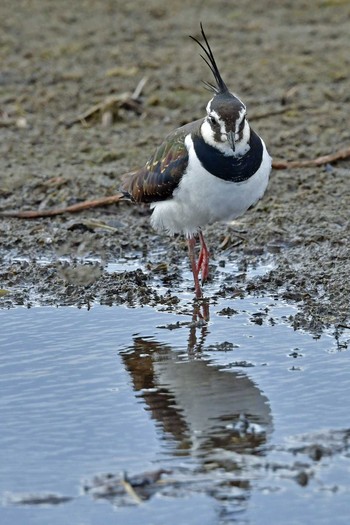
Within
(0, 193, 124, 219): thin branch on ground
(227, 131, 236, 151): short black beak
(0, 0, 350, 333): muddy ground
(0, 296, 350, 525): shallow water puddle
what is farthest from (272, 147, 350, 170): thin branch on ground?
(227, 131, 236, 151): short black beak

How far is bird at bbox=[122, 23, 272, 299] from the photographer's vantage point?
6055mm

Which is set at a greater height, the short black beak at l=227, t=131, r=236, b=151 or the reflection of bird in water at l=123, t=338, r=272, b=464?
the short black beak at l=227, t=131, r=236, b=151

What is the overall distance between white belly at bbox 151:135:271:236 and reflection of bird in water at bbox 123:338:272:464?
2.89ft

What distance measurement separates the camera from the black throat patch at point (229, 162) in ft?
19.8

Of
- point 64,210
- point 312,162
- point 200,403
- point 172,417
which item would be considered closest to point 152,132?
point 312,162

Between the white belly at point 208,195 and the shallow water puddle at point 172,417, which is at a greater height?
the white belly at point 208,195

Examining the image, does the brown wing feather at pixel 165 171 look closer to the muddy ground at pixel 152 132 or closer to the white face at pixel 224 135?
the white face at pixel 224 135

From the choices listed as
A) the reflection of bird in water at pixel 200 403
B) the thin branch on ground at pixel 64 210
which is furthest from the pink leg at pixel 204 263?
the thin branch on ground at pixel 64 210

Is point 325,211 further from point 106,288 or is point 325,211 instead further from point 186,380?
point 186,380

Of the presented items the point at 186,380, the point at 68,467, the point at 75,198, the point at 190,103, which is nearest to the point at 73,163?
the point at 75,198

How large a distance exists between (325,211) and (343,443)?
3600mm

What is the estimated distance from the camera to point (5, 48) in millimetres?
12383

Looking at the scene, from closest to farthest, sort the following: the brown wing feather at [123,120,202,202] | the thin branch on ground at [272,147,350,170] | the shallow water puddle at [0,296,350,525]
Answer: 1. the shallow water puddle at [0,296,350,525]
2. the brown wing feather at [123,120,202,202]
3. the thin branch on ground at [272,147,350,170]

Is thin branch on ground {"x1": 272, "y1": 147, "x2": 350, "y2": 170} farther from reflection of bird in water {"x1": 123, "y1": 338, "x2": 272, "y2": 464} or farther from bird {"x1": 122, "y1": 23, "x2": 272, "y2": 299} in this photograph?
reflection of bird in water {"x1": 123, "y1": 338, "x2": 272, "y2": 464}
